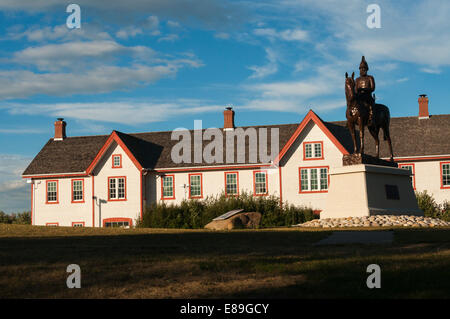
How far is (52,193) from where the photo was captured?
45625mm

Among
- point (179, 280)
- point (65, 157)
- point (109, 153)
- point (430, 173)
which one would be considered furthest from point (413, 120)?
point (179, 280)

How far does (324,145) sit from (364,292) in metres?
34.1

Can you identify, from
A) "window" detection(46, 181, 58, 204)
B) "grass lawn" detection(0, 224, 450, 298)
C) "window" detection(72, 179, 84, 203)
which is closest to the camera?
"grass lawn" detection(0, 224, 450, 298)

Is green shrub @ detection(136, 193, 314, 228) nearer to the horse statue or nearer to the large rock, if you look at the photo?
the large rock

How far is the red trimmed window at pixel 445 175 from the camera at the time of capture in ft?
133

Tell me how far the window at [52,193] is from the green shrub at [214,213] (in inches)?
495

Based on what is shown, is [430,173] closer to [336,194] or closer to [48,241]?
[336,194]

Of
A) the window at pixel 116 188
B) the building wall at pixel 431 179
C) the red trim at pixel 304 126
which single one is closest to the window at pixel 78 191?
the window at pixel 116 188

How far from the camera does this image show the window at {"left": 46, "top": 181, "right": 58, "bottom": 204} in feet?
149

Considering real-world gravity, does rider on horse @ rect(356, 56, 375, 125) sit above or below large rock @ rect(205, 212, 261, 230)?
above

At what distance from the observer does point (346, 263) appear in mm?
10180

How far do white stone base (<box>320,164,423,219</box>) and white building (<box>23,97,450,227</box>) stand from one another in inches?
566

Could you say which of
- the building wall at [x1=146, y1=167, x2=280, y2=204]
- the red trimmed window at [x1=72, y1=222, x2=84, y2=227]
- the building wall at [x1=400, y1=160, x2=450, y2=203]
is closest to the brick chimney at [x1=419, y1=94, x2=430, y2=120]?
the building wall at [x1=400, y1=160, x2=450, y2=203]

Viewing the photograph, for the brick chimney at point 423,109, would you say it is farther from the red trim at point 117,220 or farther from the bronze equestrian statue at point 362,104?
the red trim at point 117,220
